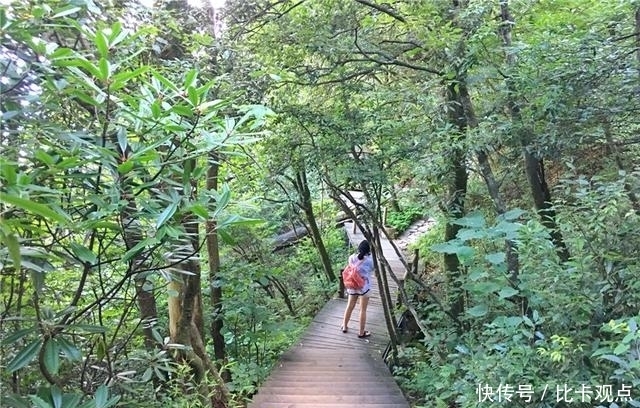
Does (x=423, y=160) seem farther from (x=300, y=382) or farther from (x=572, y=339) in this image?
(x=300, y=382)

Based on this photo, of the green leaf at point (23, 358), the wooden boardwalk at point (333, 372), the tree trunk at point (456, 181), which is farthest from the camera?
the wooden boardwalk at point (333, 372)

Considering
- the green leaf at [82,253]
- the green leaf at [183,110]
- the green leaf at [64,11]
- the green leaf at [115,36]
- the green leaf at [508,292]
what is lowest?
the green leaf at [508,292]

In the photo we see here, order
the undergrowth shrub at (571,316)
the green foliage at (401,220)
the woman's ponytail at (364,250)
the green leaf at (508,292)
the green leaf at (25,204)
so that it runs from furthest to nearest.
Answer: the green foliage at (401,220) → the woman's ponytail at (364,250) → the green leaf at (508,292) → the undergrowth shrub at (571,316) → the green leaf at (25,204)

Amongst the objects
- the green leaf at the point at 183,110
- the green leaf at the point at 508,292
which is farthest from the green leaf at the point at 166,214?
the green leaf at the point at 508,292

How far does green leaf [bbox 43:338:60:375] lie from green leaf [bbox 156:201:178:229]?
1.40 ft

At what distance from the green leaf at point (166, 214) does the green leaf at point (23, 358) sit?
1.49 ft

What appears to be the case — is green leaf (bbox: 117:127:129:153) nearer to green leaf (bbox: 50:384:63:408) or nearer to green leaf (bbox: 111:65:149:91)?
green leaf (bbox: 111:65:149:91)

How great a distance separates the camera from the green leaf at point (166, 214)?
1277mm

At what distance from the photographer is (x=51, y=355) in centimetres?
122

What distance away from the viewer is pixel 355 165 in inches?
197

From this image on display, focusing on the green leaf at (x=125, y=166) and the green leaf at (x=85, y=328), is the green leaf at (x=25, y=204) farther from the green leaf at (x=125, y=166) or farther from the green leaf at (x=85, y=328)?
the green leaf at (x=85, y=328)

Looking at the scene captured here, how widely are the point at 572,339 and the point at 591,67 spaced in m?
1.73

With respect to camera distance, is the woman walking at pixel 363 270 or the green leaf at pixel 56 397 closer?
the green leaf at pixel 56 397

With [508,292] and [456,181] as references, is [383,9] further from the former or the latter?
[508,292]
